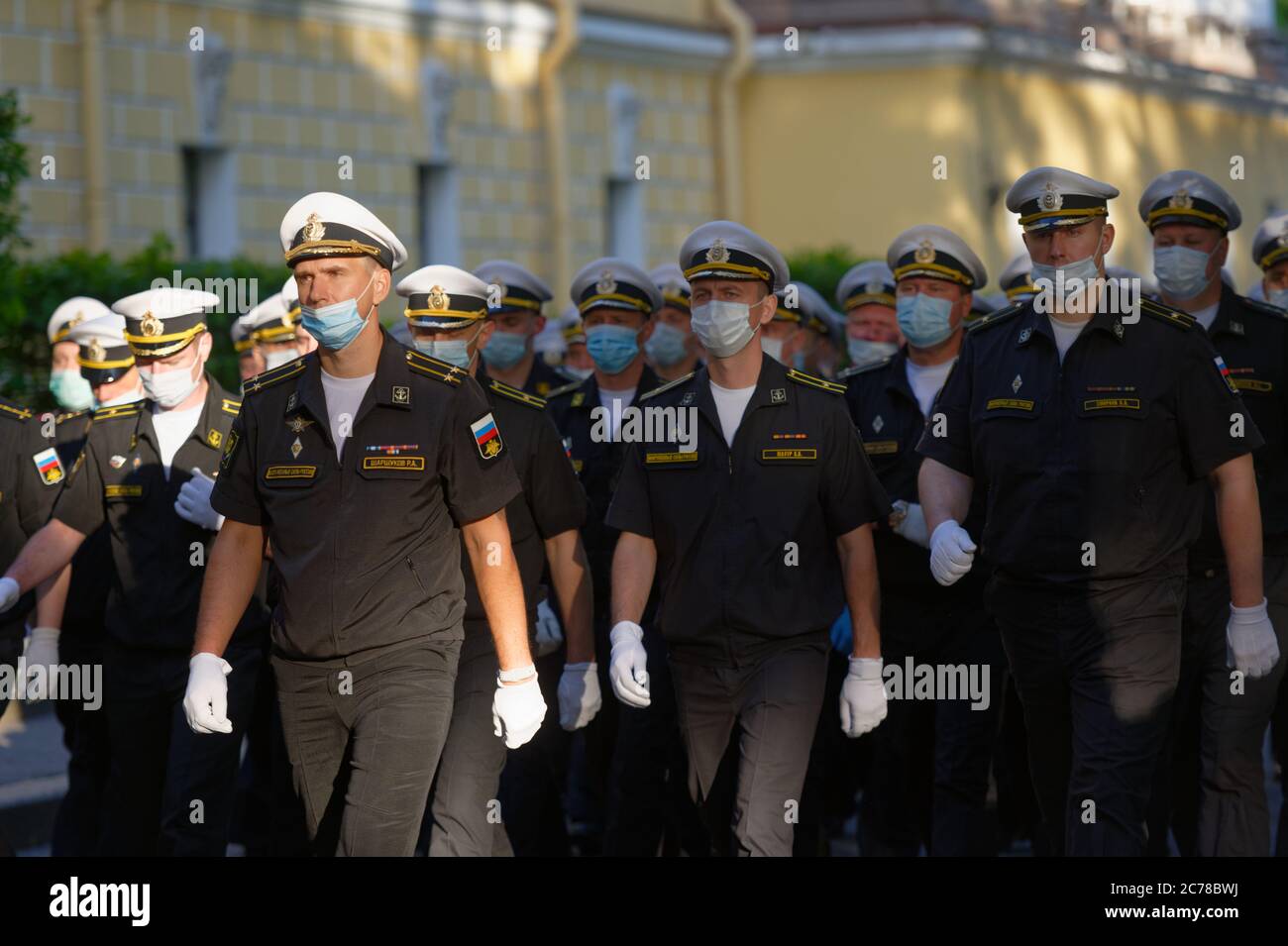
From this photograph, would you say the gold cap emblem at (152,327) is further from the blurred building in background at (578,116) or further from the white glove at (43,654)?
the blurred building in background at (578,116)

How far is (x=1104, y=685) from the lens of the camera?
726cm

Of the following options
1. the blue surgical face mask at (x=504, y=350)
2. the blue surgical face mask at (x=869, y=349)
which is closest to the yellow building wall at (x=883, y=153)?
the blue surgical face mask at (x=869, y=349)

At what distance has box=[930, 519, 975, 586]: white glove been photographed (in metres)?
7.57

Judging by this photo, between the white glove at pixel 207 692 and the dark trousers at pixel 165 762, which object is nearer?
the white glove at pixel 207 692

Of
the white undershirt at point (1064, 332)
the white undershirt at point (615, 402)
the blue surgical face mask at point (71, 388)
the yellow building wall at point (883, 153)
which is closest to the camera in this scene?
the white undershirt at point (1064, 332)

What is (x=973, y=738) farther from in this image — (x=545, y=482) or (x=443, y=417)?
(x=443, y=417)

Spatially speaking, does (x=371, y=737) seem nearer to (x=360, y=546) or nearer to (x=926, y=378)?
(x=360, y=546)

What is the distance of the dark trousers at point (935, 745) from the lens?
848 cm

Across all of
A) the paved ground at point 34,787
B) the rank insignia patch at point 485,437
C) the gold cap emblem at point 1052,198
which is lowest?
the paved ground at point 34,787

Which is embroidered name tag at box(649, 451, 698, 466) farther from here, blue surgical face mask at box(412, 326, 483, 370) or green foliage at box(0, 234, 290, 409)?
green foliage at box(0, 234, 290, 409)

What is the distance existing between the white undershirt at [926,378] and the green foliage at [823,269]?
12362 millimetres

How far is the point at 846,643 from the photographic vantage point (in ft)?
30.9
